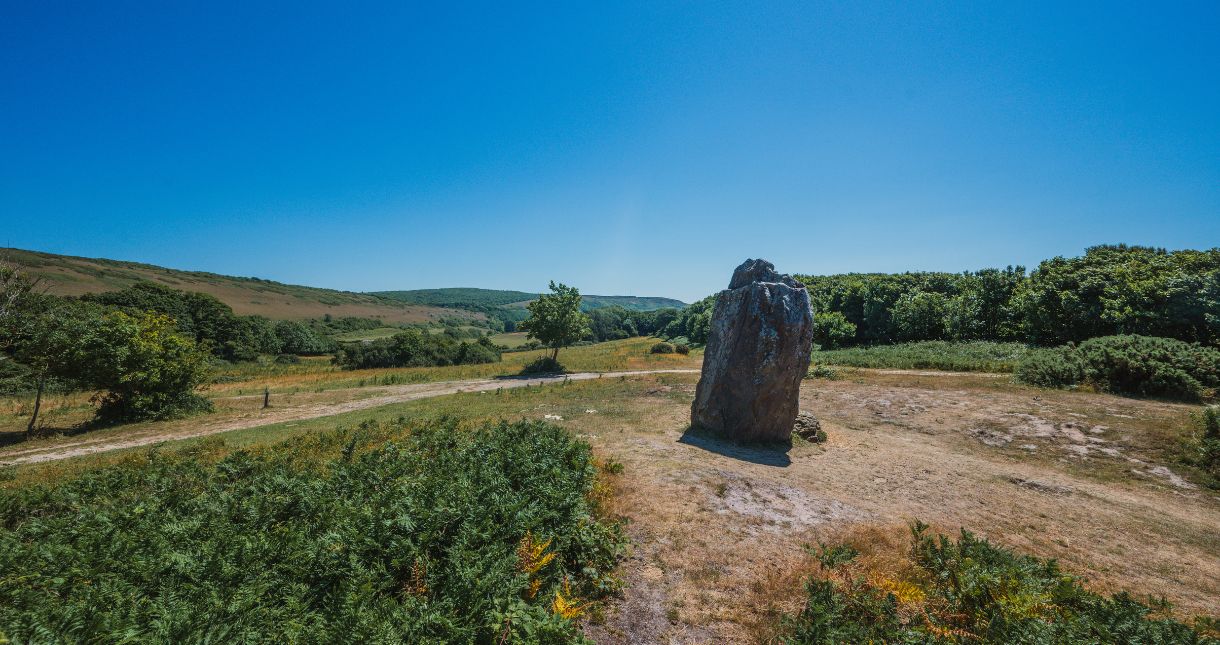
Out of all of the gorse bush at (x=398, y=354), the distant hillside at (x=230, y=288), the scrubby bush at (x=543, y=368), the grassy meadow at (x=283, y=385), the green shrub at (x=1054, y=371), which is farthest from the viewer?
the distant hillside at (x=230, y=288)

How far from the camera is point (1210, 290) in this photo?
25250mm

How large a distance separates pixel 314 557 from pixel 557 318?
35174 millimetres

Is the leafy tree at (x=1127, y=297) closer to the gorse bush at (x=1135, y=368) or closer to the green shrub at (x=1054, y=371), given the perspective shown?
the gorse bush at (x=1135, y=368)

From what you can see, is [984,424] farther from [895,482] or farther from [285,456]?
[285,456]

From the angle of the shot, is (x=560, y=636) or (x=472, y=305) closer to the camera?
(x=560, y=636)

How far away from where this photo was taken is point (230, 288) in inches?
4058

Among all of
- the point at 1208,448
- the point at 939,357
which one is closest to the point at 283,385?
the point at 1208,448

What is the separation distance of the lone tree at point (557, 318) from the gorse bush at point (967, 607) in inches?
1366

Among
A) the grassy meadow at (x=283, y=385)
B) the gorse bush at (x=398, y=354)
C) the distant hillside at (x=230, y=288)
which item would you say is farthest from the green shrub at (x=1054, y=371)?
the distant hillside at (x=230, y=288)

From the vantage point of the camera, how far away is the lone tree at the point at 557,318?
130 feet

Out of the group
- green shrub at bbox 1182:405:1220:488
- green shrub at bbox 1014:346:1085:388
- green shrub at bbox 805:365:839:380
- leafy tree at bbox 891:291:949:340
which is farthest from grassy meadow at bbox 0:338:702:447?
green shrub at bbox 1182:405:1220:488

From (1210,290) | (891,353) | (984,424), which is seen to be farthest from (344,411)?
(1210,290)

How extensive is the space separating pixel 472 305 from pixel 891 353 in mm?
183001

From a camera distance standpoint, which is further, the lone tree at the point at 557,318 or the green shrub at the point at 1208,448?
the lone tree at the point at 557,318
